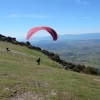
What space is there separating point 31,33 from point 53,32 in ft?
7.78

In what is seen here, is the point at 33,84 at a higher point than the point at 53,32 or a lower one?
lower

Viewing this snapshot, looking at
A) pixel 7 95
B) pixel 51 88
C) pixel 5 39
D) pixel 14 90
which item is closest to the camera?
pixel 7 95

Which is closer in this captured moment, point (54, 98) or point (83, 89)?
point (54, 98)

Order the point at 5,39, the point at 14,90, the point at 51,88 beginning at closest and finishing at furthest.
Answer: the point at 14,90, the point at 51,88, the point at 5,39

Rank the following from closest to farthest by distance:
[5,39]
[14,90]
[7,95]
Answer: [7,95], [14,90], [5,39]

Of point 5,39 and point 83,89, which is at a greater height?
point 5,39

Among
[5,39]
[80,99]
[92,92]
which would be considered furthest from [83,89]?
[5,39]

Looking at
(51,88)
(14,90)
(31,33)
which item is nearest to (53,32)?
(31,33)

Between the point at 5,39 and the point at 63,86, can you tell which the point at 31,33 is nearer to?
the point at 63,86

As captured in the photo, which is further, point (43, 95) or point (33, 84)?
point (33, 84)

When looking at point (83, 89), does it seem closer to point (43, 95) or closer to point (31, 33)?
point (43, 95)

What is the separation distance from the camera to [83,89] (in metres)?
21.3

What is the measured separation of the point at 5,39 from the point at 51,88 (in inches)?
2755

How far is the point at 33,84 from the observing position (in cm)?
2152
